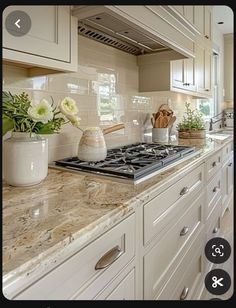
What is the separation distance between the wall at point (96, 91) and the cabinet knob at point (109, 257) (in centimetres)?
61

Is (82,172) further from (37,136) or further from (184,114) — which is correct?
(184,114)

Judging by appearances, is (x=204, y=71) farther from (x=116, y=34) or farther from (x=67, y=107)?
(x=67, y=107)

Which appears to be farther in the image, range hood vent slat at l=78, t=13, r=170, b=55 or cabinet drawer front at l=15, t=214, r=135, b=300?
range hood vent slat at l=78, t=13, r=170, b=55

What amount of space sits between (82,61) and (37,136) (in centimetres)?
60

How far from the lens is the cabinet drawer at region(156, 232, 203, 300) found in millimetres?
978

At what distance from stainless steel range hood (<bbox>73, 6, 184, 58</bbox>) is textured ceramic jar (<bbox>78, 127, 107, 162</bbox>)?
0.42m

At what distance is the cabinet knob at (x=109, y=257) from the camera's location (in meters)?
0.59

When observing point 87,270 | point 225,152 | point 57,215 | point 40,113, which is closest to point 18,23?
point 40,113

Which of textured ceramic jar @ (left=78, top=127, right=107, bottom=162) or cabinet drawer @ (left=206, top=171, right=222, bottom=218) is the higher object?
textured ceramic jar @ (left=78, top=127, right=107, bottom=162)

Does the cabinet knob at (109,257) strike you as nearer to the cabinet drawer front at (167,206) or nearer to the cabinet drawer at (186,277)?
the cabinet drawer front at (167,206)

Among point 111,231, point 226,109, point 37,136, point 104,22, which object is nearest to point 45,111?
point 37,136

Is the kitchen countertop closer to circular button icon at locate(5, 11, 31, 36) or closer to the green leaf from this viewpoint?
the green leaf

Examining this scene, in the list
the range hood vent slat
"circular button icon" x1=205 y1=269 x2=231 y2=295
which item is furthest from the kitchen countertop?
the range hood vent slat

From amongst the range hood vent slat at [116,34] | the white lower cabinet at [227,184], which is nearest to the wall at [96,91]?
the range hood vent slat at [116,34]
